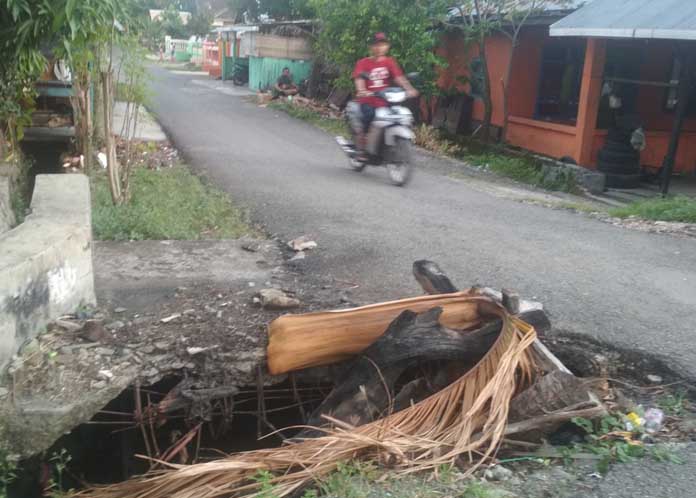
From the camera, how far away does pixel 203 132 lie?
14508 mm

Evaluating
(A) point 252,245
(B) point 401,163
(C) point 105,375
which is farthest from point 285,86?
(C) point 105,375

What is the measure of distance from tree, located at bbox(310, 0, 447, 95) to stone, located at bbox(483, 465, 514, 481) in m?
12.5

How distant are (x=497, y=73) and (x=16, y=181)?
10257 millimetres

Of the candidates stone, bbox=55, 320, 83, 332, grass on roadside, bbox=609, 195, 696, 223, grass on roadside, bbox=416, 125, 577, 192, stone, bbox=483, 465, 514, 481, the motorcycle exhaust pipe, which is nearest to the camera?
stone, bbox=483, 465, 514, 481

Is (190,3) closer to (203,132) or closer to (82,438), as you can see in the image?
(203,132)

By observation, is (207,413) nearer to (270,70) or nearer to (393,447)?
(393,447)

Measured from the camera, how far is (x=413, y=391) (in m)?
4.24

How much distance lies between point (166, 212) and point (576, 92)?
9.95 metres

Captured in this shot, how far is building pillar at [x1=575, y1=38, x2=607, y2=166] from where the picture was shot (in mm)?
12062

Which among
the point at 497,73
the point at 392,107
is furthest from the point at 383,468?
the point at 497,73

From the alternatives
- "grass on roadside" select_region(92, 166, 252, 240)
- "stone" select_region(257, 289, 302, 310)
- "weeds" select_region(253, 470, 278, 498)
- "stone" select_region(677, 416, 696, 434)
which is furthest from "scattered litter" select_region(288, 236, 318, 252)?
"stone" select_region(677, 416, 696, 434)

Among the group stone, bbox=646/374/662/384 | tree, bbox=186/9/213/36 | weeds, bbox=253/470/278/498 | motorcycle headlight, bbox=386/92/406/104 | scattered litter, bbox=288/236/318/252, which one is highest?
tree, bbox=186/9/213/36

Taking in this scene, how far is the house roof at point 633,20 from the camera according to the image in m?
9.75

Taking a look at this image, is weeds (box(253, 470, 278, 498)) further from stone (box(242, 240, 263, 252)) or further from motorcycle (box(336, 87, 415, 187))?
motorcycle (box(336, 87, 415, 187))
